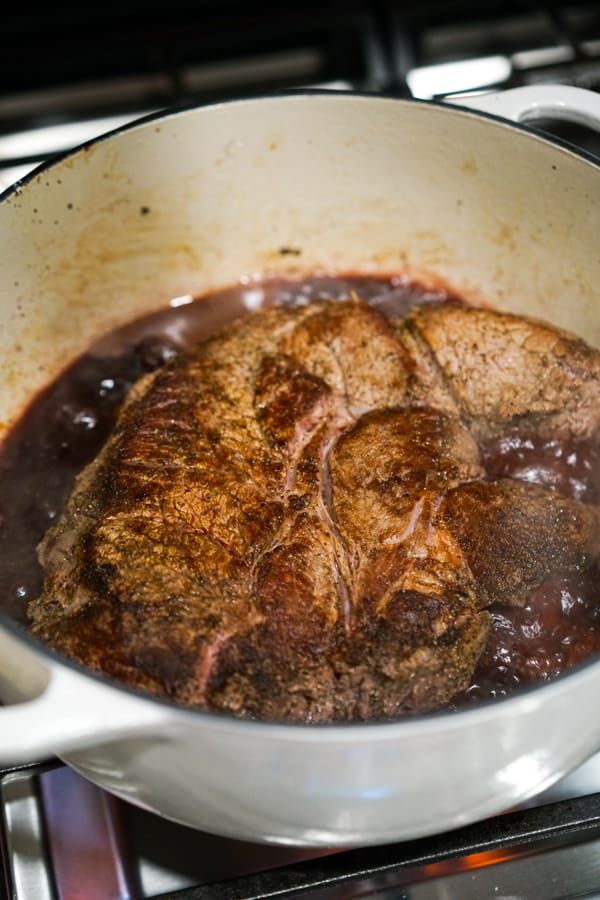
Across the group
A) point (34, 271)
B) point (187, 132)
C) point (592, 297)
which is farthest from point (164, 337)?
point (592, 297)

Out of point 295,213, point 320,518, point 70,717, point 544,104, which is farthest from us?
point 295,213

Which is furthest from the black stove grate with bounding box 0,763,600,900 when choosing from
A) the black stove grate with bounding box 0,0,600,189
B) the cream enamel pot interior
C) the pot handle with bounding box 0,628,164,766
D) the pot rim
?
the black stove grate with bounding box 0,0,600,189

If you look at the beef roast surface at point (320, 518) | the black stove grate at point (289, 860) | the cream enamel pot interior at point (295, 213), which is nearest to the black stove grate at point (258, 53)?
the cream enamel pot interior at point (295, 213)

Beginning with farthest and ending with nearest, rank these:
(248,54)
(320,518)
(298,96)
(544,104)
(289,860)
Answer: (248,54) → (298,96) → (544,104) → (320,518) → (289,860)


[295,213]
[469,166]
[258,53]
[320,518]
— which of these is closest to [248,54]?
[258,53]

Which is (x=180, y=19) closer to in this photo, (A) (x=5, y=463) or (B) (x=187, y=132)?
(B) (x=187, y=132)

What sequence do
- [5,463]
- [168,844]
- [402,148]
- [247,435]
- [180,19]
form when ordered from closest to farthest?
[168,844] → [247,435] → [5,463] → [402,148] → [180,19]

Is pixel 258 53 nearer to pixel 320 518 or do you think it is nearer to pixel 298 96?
pixel 298 96
